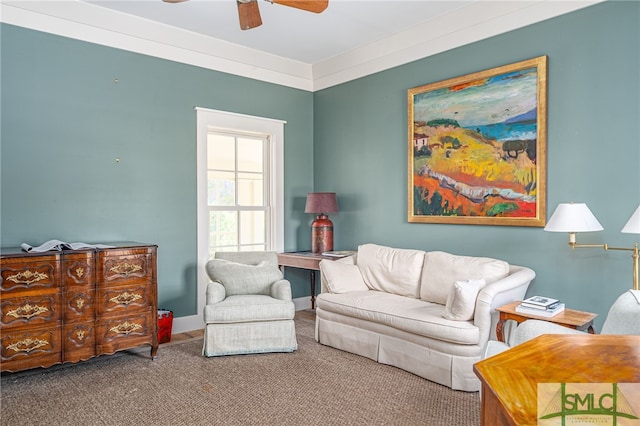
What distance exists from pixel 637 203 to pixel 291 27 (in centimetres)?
323

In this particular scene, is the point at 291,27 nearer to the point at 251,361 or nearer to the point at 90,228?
the point at 90,228

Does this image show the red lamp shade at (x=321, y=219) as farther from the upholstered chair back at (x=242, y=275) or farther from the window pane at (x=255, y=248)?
the upholstered chair back at (x=242, y=275)

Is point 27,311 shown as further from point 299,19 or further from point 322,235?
point 299,19

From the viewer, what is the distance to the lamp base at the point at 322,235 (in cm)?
490

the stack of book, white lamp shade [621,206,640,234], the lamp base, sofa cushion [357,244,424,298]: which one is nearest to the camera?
white lamp shade [621,206,640,234]

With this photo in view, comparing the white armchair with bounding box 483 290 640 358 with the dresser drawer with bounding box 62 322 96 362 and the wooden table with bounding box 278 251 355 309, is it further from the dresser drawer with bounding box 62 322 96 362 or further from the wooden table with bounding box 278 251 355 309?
the dresser drawer with bounding box 62 322 96 362

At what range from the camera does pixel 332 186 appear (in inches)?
207

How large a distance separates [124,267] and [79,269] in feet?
1.03

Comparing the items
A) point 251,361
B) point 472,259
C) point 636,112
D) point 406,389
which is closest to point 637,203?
point 636,112

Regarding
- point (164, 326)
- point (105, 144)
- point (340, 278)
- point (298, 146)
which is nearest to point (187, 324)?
point (164, 326)

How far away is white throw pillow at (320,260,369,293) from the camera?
3932mm

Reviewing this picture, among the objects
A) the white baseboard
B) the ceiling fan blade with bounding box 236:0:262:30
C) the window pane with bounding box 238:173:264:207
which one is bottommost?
the white baseboard

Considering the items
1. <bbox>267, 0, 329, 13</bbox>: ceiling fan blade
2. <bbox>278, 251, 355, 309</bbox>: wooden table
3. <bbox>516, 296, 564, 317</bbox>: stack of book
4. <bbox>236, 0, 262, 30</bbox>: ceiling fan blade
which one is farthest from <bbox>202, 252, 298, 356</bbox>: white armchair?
<bbox>267, 0, 329, 13</bbox>: ceiling fan blade

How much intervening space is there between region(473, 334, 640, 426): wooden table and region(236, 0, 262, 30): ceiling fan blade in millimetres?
2331
